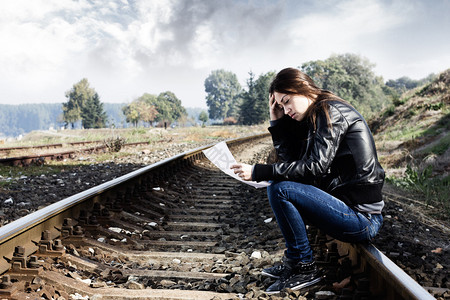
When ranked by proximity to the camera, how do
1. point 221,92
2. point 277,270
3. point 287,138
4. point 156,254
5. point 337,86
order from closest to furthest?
1. point 277,270
2. point 287,138
3. point 156,254
4. point 337,86
5. point 221,92

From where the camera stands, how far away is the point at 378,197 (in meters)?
2.43

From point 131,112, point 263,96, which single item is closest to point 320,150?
point 263,96

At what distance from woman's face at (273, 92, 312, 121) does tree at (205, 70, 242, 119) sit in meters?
167

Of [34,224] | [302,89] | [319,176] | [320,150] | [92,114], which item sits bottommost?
[34,224]

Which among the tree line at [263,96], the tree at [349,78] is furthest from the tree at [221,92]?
the tree at [349,78]

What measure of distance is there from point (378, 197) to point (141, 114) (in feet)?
342

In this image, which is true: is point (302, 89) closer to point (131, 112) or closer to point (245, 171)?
point (245, 171)

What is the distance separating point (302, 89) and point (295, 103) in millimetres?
93

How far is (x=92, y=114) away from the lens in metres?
88.7

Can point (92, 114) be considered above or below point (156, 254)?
above

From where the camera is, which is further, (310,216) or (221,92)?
(221,92)

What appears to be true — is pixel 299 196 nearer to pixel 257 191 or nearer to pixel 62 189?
pixel 257 191

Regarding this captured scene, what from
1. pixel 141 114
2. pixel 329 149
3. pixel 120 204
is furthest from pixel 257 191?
pixel 141 114

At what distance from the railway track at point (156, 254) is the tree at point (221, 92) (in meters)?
165
